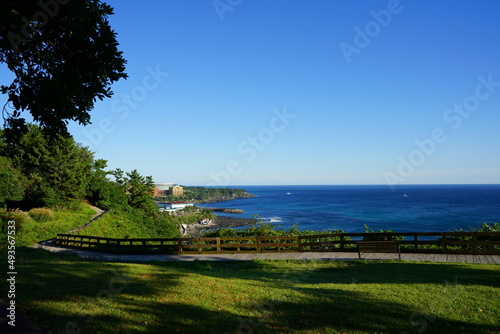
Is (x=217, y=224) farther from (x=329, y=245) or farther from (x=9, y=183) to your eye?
(x=329, y=245)

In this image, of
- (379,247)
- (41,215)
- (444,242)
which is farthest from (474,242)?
(41,215)

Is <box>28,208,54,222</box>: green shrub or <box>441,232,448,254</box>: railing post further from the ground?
<box>28,208,54,222</box>: green shrub

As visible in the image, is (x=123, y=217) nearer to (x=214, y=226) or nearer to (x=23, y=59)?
(x=23, y=59)

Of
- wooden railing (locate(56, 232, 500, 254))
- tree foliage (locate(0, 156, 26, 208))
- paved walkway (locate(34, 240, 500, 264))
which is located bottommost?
paved walkway (locate(34, 240, 500, 264))

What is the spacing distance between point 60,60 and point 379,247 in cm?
1481

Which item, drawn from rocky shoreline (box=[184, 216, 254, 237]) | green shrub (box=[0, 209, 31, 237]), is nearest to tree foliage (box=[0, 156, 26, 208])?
green shrub (box=[0, 209, 31, 237])

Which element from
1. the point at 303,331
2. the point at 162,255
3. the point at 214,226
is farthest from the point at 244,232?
the point at 214,226

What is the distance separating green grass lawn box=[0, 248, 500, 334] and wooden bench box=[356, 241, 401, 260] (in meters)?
4.44

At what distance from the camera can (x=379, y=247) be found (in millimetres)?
15758

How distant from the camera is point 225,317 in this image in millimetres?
6535

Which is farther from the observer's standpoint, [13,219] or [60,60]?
[13,219]

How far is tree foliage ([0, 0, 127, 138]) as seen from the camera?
28.4ft

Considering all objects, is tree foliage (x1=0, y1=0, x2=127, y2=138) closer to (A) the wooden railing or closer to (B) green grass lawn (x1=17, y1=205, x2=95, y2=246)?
(A) the wooden railing

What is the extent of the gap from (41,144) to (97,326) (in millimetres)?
42300
